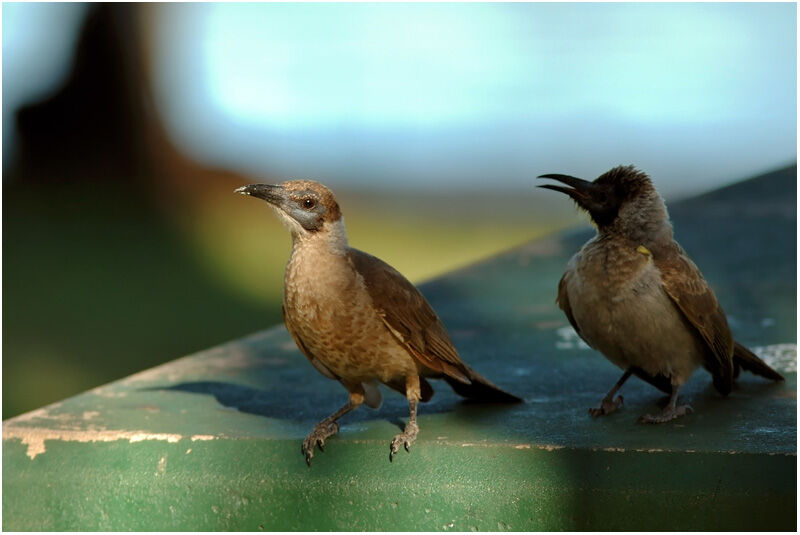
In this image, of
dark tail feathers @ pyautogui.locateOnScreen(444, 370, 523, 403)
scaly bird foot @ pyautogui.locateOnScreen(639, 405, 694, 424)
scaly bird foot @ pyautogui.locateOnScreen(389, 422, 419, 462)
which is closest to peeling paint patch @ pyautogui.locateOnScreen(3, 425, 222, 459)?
scaly bird foot @ pyautogui.locateOnScreen(389, 422, 419, 462)

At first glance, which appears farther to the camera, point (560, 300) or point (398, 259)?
point (398, 259)

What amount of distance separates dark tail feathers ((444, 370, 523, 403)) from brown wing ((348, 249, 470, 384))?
187 millimetres

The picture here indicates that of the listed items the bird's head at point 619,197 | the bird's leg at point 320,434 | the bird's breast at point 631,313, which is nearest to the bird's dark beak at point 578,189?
the bird's head at point 619,197

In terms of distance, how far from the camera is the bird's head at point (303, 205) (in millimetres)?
3133

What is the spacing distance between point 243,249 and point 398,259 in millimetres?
1674

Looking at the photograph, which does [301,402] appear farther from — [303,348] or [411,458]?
[411,458]

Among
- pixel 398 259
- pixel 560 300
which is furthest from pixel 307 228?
pixel 398 259

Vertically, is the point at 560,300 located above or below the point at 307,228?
below

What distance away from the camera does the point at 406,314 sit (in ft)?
10.6

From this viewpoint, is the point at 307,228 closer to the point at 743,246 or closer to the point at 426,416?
the point at 426,416

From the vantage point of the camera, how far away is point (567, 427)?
10.6 feet

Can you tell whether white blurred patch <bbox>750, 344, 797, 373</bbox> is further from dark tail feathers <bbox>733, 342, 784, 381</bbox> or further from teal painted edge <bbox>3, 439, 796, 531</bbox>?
teal painted edge <bbox>3, 439, 796, 531</bbox>

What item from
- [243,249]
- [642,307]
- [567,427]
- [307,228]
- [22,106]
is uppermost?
[22,106]

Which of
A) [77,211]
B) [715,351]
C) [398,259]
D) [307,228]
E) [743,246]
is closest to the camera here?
[307,228]
